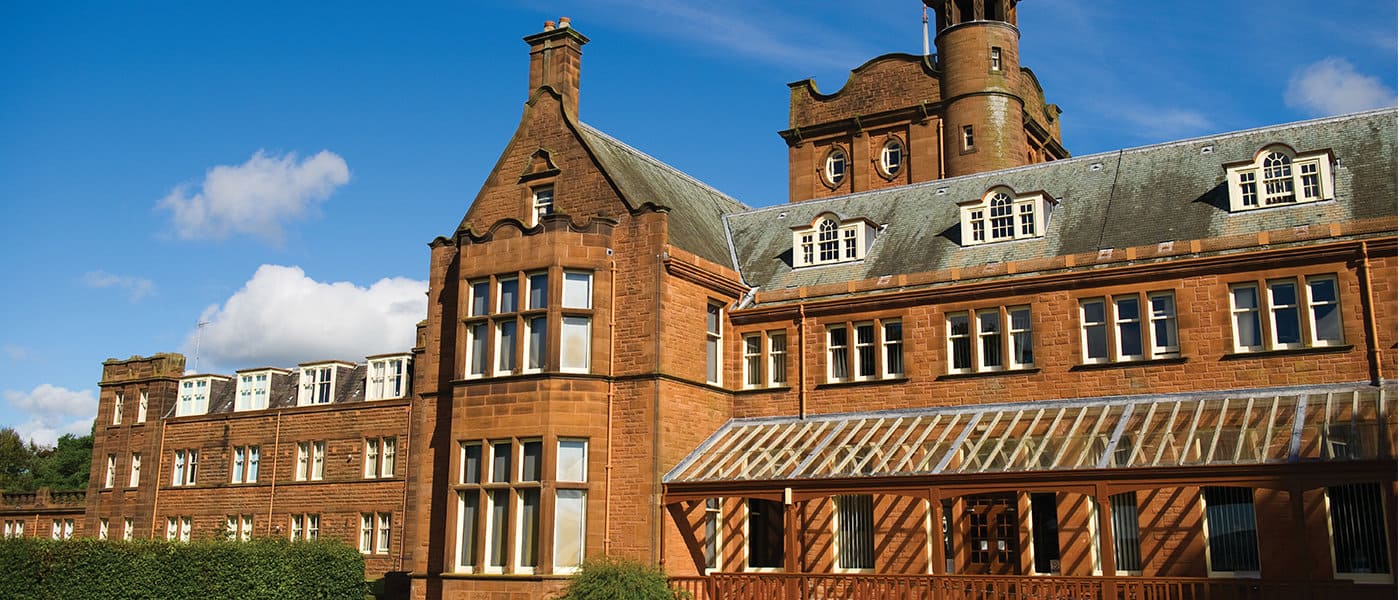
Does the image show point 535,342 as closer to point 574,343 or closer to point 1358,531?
point 574,343

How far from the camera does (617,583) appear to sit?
79.8ft

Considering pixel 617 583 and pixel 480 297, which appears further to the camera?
pixel 480 297

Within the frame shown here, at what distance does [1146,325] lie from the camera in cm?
2692

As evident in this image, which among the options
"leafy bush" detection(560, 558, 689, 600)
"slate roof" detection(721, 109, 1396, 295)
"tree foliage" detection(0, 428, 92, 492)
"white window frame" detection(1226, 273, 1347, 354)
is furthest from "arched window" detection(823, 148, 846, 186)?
"tree foliage" detection(0, 428, 92, 492)

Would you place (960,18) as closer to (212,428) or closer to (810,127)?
(810,127)

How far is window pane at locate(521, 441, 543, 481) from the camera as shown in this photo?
1115 inches

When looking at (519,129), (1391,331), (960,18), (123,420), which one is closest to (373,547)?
(123,420)

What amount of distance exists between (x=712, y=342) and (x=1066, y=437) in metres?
9.95

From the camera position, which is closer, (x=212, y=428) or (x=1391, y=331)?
(x=1391, y=331)

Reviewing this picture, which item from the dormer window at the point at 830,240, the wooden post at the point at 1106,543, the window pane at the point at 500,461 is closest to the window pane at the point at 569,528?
the window pane at the point at 500,461

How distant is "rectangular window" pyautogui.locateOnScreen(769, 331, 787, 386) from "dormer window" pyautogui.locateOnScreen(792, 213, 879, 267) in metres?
2.52

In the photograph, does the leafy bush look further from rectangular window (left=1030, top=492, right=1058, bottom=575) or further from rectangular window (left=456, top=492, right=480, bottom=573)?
rectangular window (left=1030, top=492, right=1058, bottom=575)

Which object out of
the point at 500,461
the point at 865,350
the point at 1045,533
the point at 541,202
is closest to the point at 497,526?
the point at 500,461

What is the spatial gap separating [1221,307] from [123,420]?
5175 centimetres
